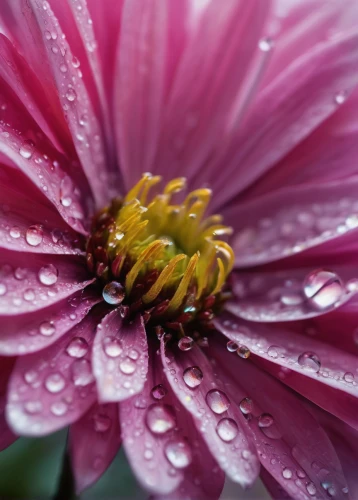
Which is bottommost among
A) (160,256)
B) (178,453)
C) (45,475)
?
(45,475)

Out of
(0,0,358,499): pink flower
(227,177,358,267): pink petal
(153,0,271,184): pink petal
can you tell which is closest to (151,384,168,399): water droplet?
(0,0,358,499): pink flower

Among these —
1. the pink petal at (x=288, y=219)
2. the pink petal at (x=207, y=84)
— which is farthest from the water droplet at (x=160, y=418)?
the pink petal at (x=207, y=84)

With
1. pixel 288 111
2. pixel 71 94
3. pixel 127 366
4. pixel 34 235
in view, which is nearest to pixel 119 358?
pixel 127 366

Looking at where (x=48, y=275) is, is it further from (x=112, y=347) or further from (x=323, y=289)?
(x=323, y=289)

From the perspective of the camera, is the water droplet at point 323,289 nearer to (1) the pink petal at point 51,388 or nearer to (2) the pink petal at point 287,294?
(2) the pink petal at point 287,294

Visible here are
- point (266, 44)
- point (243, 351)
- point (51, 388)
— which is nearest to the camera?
point (51, 388)

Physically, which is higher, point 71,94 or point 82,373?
point 71,94
